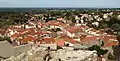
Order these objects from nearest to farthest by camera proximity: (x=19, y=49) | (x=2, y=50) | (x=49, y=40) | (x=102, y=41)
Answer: (x=2, y=50), (x=19, y=49), (x=102, y=41), (x=49, y=40)

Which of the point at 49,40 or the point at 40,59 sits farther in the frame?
the point at 49,40

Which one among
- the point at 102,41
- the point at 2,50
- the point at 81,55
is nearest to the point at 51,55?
the point at 81,55

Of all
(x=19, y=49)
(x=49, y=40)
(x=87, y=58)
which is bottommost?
(x=49, y=40)

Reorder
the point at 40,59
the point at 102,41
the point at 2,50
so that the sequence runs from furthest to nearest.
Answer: the point at 102,41 → the point at 2,50 → the point at 40,59

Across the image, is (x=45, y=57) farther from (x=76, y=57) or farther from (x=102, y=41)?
(x=102, y=41)

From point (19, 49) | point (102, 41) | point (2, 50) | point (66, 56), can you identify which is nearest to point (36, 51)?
point (66, 56)

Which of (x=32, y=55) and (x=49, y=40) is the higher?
(x=32, y=55)

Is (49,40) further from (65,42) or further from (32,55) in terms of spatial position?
(32,55)

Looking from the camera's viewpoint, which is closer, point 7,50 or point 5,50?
point 5,50

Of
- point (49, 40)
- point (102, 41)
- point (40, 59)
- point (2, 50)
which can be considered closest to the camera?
point (40, 59)
